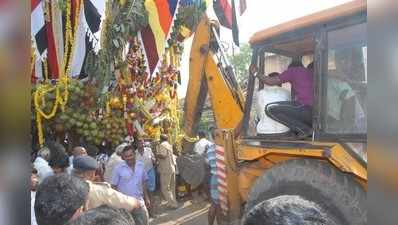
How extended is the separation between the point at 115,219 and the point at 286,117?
2149mm

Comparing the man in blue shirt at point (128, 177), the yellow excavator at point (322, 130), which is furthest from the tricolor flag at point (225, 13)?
the yellow excavator at point (322, 130)

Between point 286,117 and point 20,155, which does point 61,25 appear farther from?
point 20,155

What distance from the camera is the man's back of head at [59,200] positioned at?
171 centimetres

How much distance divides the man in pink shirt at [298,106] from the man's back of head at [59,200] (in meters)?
1.83

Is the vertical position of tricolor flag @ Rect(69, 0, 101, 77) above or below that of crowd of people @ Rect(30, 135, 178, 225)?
above

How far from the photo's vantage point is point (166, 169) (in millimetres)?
7270

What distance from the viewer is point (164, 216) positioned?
273 inches

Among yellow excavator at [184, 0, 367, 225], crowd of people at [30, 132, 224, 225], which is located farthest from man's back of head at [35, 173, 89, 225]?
yellow excavator at [184, 0, 367, 225]

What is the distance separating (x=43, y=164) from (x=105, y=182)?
2.42 ft

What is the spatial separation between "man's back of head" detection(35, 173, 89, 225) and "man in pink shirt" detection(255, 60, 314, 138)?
183cm

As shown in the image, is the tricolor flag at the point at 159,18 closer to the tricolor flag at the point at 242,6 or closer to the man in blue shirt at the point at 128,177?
the tricolor flag at the point at 242,6

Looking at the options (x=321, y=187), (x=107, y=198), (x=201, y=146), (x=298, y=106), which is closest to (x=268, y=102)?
(x=298, y=106)

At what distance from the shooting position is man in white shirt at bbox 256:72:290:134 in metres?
3.46

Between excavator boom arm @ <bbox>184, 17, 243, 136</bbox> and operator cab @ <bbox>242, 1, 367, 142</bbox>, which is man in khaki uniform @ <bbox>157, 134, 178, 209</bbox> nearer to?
excavator boom arm @ <bbox>184, 17, 243, 136</bbox>
